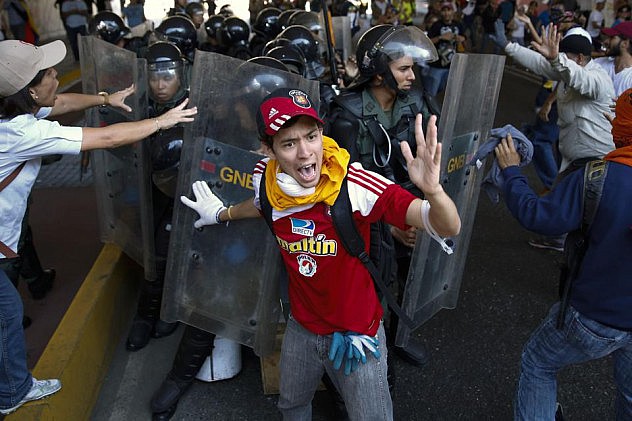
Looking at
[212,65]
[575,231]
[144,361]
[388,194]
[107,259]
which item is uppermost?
[212,65]

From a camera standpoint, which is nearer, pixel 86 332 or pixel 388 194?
pixel 388 194

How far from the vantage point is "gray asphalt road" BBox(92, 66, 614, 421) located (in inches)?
117

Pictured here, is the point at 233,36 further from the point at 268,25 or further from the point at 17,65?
the point at 17,65

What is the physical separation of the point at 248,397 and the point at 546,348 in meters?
1.58

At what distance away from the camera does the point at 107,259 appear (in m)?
3.56

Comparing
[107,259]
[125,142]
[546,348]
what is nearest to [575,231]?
[546,348]

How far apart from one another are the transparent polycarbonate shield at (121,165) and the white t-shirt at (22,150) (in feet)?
2.00

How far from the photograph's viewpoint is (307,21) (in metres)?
5.57

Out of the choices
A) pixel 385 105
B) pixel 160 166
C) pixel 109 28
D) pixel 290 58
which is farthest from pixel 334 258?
pixel 109 28

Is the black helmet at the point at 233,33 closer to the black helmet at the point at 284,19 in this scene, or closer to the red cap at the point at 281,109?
the black helmet at the point at 284,19

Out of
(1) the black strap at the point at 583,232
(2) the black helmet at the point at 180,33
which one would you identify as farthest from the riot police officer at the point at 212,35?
(1) the black strap at the point at 583,232

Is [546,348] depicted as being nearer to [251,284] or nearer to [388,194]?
[388,194]

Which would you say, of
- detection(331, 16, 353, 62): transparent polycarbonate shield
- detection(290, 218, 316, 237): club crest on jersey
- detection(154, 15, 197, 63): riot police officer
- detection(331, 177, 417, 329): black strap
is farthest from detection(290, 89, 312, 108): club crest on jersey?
detection(331, 16, 353, 62): transparent polycarbonate shield

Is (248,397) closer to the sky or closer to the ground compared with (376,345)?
closer to the ground
